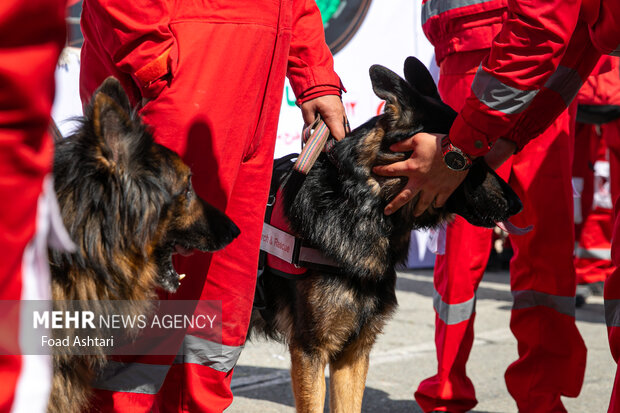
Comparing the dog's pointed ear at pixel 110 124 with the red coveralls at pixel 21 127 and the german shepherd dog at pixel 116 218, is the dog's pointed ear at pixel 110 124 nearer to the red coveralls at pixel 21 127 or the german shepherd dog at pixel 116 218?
the german shepherd dog at pixel 116 218

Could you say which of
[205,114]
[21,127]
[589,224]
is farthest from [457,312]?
[589,224]

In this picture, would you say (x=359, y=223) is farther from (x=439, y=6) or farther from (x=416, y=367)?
(x=416, y=367)

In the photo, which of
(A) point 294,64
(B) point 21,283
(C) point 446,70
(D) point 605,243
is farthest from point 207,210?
(D) point 605,243

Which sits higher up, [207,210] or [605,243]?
[207,210]

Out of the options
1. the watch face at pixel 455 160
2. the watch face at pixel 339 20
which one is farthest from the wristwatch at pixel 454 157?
the watch face at pixel 339 20

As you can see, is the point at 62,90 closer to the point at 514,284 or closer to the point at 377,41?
the point at 377,41

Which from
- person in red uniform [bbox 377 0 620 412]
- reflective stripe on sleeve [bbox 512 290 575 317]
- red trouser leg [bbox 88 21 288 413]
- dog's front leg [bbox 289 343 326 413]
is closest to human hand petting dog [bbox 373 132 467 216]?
person in red uniform [bbox 377 0 620 412]

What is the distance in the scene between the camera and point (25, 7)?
829mm

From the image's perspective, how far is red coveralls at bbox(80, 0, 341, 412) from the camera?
189cm

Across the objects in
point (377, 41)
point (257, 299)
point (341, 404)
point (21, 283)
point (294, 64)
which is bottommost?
point (341, 404)

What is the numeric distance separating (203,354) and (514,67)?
145cm

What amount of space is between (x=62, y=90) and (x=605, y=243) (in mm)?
5368

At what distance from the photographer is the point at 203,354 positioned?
2.17 meters

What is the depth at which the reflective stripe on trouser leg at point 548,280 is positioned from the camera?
288 centimetres
